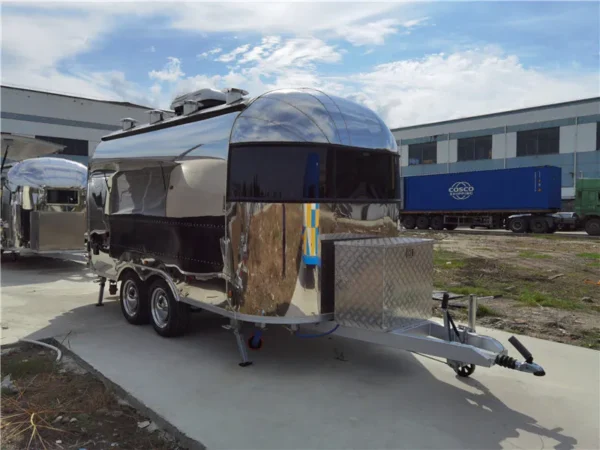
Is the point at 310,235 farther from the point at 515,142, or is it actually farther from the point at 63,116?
the point at 515,142

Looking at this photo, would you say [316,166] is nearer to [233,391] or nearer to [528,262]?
[233,391]

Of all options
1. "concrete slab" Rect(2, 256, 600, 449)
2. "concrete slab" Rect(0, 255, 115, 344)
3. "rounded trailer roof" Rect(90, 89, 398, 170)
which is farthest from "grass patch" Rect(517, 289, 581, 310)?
"concrete slab" Rect(0, 255, 115, 344)

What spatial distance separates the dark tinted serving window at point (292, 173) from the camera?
5035 millimetres

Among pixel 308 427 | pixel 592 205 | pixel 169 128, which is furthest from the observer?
pixel 592 205

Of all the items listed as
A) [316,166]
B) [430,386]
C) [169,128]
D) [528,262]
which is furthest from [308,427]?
[528,262]

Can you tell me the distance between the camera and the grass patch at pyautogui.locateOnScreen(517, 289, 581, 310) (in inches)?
332

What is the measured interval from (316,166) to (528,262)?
1105 cm

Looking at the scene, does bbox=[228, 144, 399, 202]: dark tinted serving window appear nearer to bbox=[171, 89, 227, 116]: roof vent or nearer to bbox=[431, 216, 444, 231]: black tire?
bbox=[171, 89, 227, 116]: roof vent

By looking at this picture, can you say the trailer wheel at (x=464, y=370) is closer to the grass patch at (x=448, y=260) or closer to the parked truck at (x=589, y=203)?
the grass patch at (x=448, y=260)

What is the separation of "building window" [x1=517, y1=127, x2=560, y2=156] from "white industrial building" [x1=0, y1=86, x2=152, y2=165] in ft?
95.0

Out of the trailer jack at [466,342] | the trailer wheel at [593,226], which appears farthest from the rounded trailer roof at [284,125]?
the trailer wheel at [593,226]

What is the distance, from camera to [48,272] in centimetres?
1286

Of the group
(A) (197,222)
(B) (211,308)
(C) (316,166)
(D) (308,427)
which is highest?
(C) (316,166)

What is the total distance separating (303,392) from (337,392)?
0.32 m
